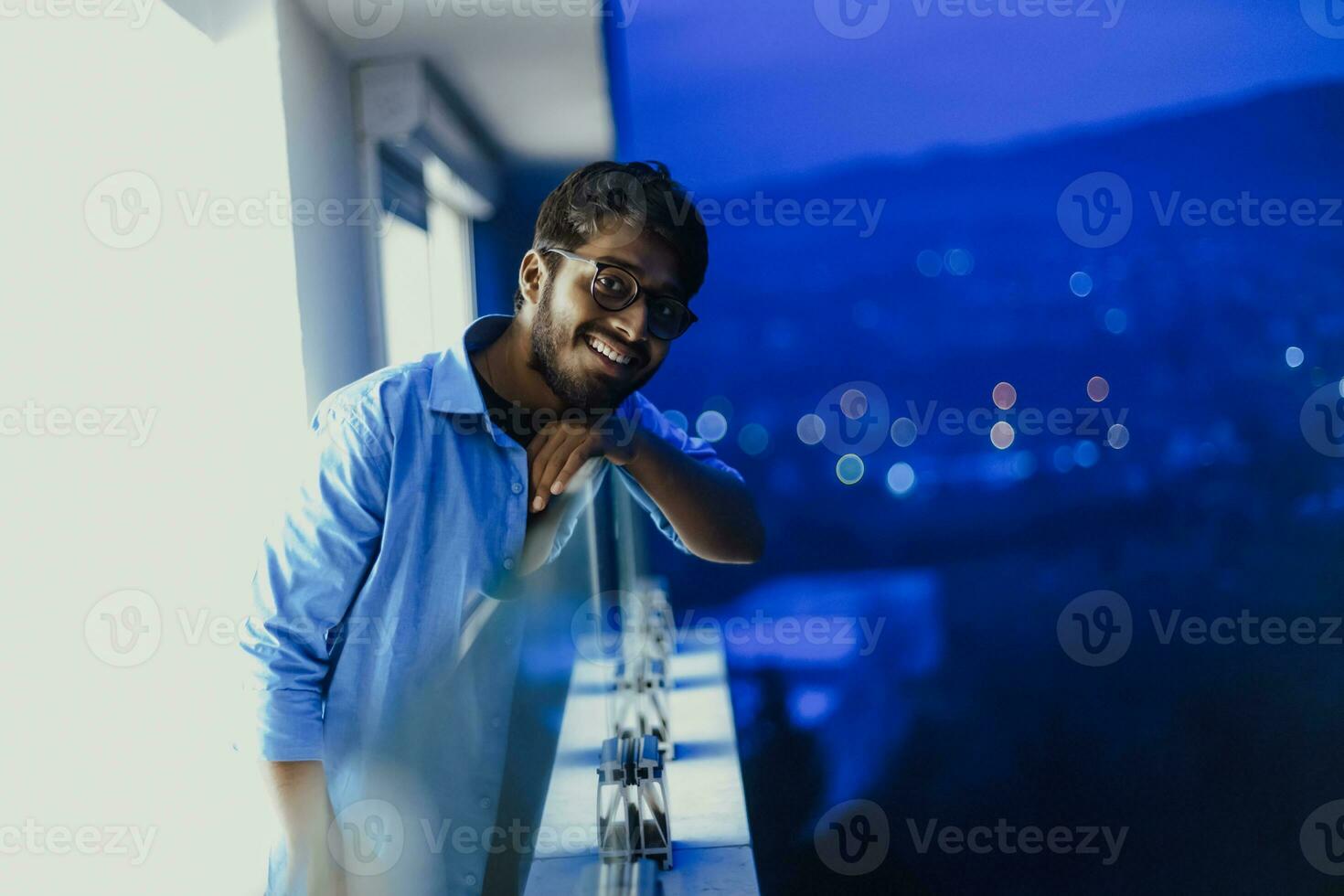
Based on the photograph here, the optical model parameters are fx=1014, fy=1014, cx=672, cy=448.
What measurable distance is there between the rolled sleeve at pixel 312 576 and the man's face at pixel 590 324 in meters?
0.32

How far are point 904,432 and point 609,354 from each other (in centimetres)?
81

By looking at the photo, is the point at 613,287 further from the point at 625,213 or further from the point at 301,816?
the point at 301,816

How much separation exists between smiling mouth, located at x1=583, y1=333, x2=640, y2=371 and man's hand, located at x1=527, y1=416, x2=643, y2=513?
0.11m

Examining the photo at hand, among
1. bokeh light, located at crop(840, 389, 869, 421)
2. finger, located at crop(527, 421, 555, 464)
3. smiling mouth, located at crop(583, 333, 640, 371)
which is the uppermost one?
smiling mouth, located at crop(583, 333, 640, 371)

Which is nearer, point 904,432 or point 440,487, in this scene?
point 440,487

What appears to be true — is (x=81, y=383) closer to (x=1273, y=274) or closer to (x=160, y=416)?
(x=160, y=416)

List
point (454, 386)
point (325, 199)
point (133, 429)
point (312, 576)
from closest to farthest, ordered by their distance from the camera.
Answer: point (312, 576), point (454, 386), point (133, 429), point (325, 199)

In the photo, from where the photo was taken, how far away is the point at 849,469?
2182 millimetres

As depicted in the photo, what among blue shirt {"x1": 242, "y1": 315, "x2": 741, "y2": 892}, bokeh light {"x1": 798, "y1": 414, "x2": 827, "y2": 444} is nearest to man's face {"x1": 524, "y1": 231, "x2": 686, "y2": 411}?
blue shirt {"x1": 242, "y1": 315, "x2": 741, "y2": 892}

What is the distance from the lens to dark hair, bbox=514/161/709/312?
168 cm

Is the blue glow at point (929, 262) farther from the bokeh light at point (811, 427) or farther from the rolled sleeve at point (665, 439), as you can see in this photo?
the rolled sleeve at point (665, 439)

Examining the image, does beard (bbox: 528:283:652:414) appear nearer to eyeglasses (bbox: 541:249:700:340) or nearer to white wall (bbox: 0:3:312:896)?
eyeglasses (bbox: 541:249:700:340)

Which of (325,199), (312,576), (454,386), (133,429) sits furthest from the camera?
(325,199)

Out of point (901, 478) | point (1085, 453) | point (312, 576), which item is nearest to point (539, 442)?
point (312, 576)
